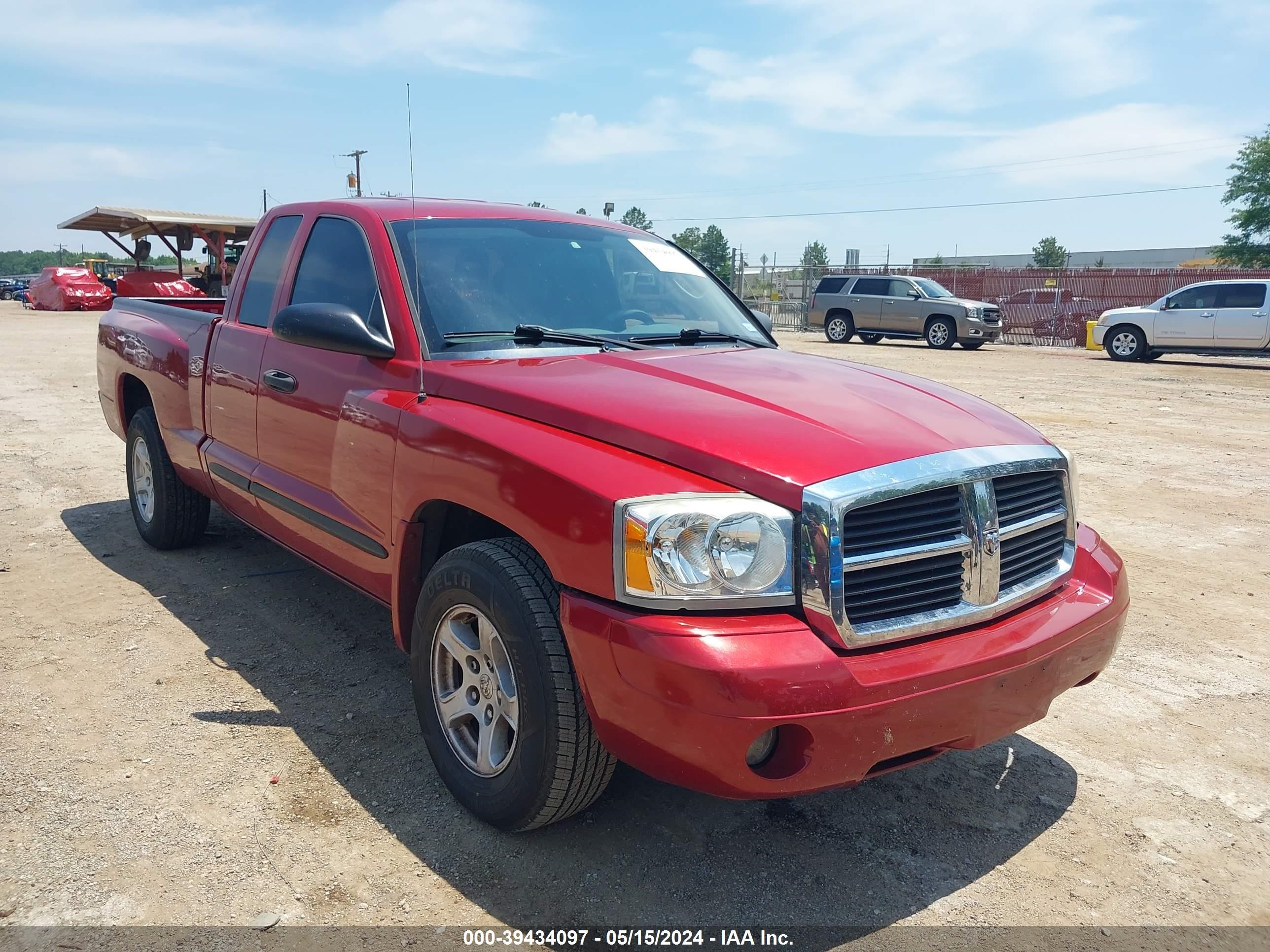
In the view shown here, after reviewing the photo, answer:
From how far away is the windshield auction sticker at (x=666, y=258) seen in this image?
4.16 m

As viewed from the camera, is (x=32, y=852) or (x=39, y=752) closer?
(x=32, y=852)

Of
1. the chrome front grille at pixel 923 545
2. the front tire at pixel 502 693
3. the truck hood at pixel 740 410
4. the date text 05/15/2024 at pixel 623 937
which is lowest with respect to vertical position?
the date text 05/15/2024 at pixel 623 937

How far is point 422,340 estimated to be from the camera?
3232 mm

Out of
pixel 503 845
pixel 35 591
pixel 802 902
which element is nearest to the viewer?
pixel 802 902

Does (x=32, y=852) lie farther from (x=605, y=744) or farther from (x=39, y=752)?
(x=605, y=744)

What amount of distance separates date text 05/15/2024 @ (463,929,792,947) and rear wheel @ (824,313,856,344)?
23.1 meters

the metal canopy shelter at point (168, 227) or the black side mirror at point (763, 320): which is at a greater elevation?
the metal canopy shelter at point (168, 227)

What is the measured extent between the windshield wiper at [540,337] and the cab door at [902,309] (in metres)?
21.2

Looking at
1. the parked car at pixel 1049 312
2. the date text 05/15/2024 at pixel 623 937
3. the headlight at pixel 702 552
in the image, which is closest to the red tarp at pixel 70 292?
the parked car at pixel 1049 312

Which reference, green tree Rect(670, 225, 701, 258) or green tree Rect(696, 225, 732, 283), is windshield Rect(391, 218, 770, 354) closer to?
green tree Rect(696, 225, 732, 283)

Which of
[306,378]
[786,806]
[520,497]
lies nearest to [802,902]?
[786,806]

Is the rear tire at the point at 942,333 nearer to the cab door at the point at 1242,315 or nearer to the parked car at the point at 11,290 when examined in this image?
the cab door at the point at 1242,315

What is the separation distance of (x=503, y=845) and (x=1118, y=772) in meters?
2.08

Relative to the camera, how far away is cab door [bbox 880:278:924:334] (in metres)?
23.2
